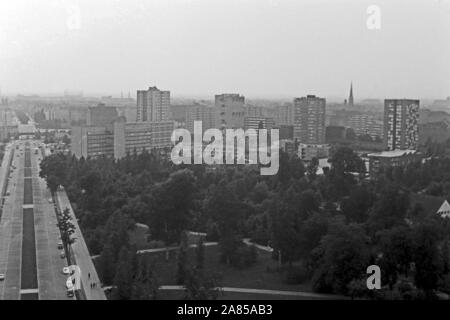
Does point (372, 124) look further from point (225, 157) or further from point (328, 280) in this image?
point (328, 280)

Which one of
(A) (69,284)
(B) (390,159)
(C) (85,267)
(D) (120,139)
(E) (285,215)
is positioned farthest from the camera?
(D) (120,139)

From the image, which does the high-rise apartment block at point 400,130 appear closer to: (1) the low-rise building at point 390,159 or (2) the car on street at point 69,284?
(1) the low-rise building at point 390,159

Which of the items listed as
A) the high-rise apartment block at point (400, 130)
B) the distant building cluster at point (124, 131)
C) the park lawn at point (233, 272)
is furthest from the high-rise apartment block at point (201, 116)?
the high-rise apartment block at point (400, 130)

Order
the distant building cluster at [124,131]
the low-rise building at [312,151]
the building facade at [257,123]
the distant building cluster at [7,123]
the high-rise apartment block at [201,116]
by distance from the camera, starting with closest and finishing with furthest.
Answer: the distant building cluster at [7,123]
the high-rise apartment block at [201,116]
the building facade at [257,123]
the distant building cluster at [124,131]
the low-rise building at [312,151]

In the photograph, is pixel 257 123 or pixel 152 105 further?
pixel 152 105

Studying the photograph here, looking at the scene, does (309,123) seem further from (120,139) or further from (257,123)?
(120,139)

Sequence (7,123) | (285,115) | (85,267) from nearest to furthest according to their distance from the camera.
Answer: (85,267) → (7,123) → (285,115)

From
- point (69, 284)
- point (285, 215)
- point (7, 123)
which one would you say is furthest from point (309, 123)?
point (69, 284)
